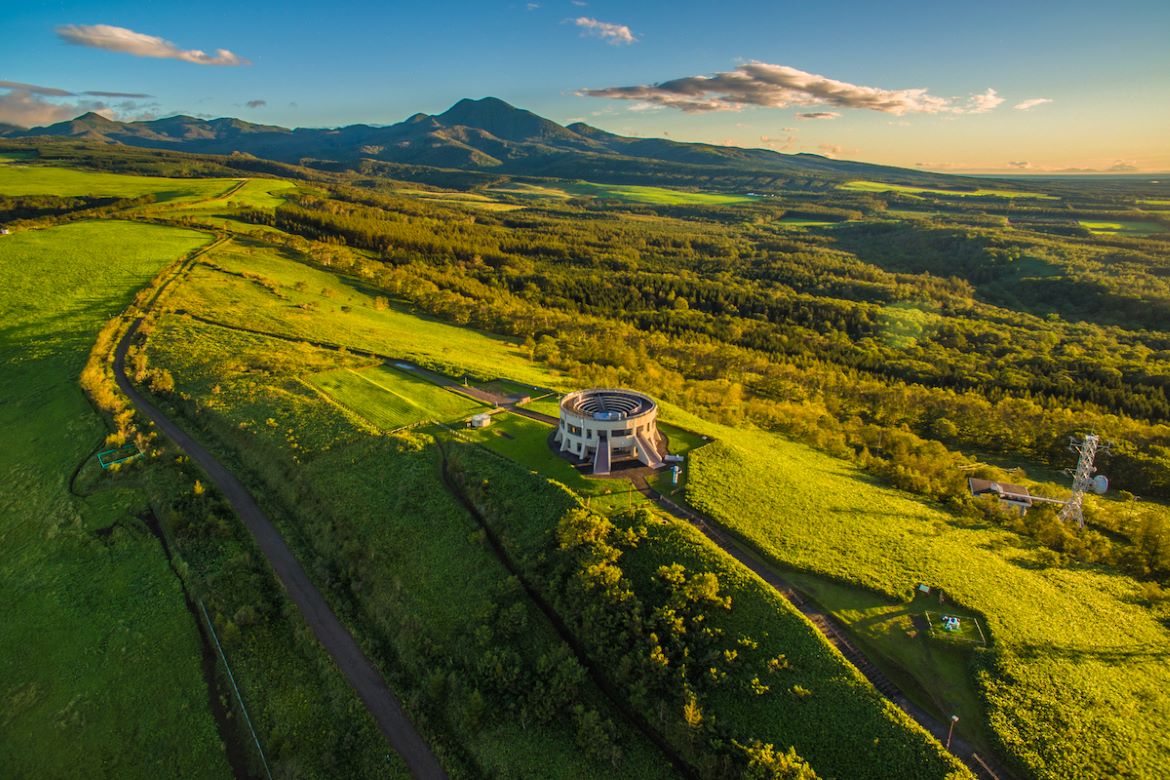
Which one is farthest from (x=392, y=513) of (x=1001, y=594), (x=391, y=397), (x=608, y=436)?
(x=1001, y=594)

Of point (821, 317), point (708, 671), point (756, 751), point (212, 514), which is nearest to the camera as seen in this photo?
point (756, 751)

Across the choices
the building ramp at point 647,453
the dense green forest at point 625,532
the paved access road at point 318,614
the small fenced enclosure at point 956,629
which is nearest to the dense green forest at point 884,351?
the dense green forest at point 625,532

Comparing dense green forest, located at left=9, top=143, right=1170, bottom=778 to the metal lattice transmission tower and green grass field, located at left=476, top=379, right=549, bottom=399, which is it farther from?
green grass field, located at left=476, top=379, right=549, bottom=399

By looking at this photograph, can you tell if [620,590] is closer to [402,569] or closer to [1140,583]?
[402,569]

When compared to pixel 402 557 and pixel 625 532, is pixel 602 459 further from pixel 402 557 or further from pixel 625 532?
pixel 402 557

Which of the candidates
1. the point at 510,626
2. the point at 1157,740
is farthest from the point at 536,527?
the point at 1157,740

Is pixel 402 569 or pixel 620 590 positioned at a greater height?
pixel 620 590
